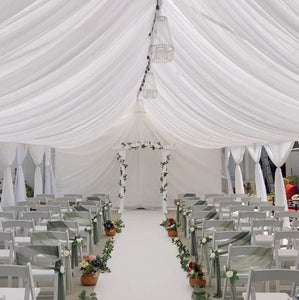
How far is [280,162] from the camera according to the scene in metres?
11.3

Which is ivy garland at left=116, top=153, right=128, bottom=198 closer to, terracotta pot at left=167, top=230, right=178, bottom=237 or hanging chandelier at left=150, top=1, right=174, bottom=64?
terracotta pot at left=167, top=230, right=178, bottom=237

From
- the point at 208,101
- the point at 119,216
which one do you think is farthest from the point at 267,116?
the point at 119,216

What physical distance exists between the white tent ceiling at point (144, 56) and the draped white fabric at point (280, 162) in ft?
12.3

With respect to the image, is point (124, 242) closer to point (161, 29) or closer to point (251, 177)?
point (161, 29)

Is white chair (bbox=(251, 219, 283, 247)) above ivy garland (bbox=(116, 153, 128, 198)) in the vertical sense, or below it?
below

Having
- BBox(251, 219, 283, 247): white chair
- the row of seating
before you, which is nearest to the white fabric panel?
the row of seating

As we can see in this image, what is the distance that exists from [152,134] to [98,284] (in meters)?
10.9

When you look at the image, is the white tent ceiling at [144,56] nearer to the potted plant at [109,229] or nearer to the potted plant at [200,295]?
the potted plant at [200,295]

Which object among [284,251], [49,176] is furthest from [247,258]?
[49,176]

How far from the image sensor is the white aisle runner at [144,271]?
6379mm

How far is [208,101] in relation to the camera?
686cm

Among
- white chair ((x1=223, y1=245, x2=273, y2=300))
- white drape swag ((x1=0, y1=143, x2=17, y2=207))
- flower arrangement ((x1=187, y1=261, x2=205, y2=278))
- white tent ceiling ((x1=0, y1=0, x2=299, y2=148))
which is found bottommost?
flower arrangement ((x1=187, y1=261, x2=205, y2=278))

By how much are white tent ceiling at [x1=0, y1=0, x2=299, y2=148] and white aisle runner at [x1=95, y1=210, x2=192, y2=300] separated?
273 cm

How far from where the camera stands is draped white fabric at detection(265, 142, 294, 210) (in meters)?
10.9
